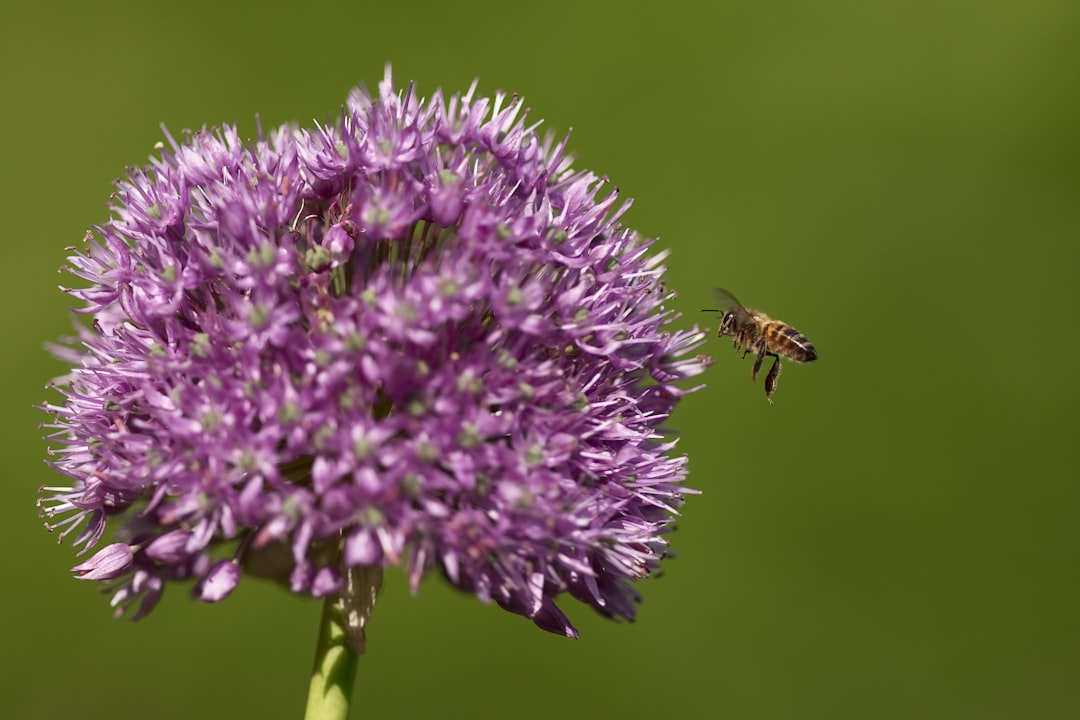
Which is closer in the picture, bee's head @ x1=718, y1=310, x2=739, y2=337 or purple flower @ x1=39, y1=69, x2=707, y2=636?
purple flower @ x1=39, y1=69, x2=707, y2=636

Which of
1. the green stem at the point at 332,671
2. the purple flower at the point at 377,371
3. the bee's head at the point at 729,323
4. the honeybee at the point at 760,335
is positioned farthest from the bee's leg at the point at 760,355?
the green stem at the point at 332,671

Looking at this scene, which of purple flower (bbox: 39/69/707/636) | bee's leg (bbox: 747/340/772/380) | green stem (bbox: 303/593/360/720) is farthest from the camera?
bee's leg (bbox: 747/340/772/380)

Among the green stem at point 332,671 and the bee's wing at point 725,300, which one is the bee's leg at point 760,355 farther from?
the green stem at point 332,671

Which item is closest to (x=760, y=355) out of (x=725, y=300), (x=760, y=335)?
(x=760, y=335)

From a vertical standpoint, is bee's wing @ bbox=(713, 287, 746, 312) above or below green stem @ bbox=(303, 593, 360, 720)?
above

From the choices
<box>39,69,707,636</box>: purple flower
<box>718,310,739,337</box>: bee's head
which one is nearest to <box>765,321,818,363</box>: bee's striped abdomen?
<box>718,310,739,337</box>: bee's head

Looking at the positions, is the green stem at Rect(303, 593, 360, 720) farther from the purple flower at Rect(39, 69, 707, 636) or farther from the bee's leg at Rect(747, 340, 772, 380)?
the bee's leg at Rect(747, 340, 772, 380)
